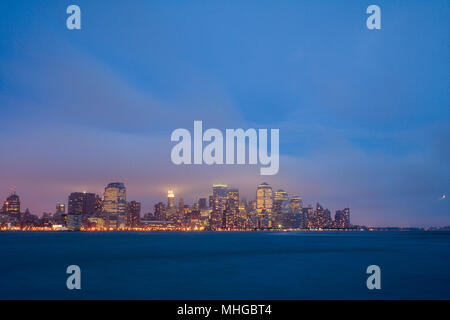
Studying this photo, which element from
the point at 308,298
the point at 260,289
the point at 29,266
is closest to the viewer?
the point at 308,298

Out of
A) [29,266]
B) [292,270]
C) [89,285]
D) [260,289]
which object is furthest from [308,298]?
[29,266]

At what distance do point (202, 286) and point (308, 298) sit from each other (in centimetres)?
1086

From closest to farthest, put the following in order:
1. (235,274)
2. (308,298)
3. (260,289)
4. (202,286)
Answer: (308,298) → (260,289) → (202,286) → (235,274)
